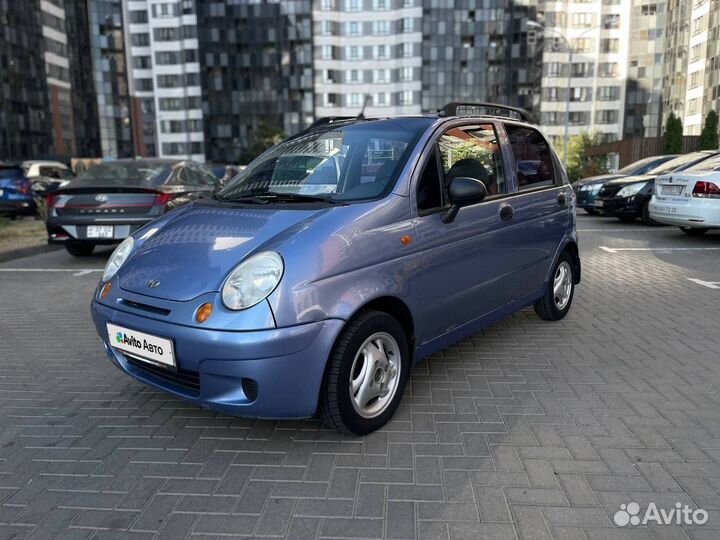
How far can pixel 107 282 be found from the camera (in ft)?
11.0

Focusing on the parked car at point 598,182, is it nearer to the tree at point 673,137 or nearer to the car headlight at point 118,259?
the car headlight at point 118,259

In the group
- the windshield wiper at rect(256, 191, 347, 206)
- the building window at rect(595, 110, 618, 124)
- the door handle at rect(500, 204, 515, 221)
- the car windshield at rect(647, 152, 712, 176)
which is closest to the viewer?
the windshield wiper at rect(256, 191, 347, 206)

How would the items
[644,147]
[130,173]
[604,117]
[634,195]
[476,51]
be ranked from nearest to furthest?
[130,173] < [634,195] < [644,147] < [476,51] < [604,117]

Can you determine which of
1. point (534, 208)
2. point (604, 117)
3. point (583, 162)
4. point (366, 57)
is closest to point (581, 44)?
point (604, 117)

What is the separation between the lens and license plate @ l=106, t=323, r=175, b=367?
9.36 feet

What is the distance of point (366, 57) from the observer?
230ft

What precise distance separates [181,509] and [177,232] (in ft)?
5.11

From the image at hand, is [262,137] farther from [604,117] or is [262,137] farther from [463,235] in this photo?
[463,235]

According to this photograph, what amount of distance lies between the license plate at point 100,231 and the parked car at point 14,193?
28.2ft

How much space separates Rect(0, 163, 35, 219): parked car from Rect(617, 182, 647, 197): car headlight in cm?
1515

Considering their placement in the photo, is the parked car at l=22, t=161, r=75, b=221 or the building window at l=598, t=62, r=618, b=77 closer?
the parked car at l=22, t=161, r=75, b=221

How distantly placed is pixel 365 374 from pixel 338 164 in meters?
1.40

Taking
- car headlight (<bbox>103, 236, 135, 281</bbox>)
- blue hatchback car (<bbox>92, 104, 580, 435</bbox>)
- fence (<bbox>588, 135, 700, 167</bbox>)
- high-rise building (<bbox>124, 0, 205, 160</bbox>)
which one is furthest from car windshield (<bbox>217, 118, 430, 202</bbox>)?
high-rise building (<bbox>124, 0, 205, 160</bbox>)

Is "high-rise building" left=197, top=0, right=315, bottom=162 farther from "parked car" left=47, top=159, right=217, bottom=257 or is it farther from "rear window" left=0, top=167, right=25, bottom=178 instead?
"parked car" left=47, top=159, right=217, bottom=257
